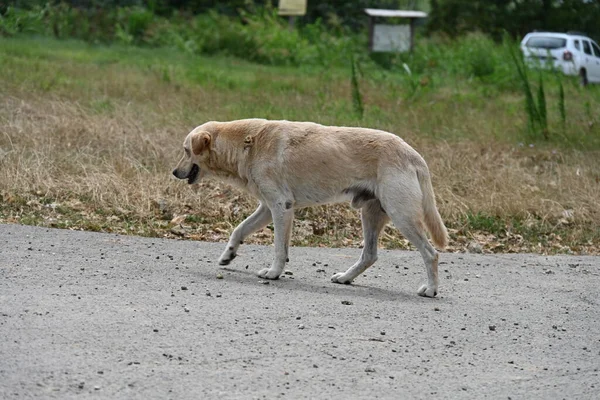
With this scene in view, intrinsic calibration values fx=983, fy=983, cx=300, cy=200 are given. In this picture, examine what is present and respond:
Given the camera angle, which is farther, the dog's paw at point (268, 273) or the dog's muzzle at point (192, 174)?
the dog's muzzle at point (192, 174)

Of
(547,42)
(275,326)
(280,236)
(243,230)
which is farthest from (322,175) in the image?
(547,42)

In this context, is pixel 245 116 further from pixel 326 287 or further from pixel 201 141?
pixel 326 287

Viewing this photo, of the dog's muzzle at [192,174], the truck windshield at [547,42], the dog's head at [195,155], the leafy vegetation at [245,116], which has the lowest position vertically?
the leafy vegetation at [245,116]

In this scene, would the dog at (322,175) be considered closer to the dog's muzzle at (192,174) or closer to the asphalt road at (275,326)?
the dog's muzzle at (192,174)

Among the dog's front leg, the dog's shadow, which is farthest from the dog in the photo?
the dog's shadow

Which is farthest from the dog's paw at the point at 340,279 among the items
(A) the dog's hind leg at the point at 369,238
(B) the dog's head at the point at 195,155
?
(B) the dog's head at the point at 195,155

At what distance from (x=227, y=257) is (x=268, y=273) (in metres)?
0.48

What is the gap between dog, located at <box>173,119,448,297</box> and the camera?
24.6 feet

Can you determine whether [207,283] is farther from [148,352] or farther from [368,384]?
[368,384]

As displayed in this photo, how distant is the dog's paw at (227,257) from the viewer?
8055 millimetres

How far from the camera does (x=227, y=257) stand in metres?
8.07

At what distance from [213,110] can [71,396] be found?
1074cm

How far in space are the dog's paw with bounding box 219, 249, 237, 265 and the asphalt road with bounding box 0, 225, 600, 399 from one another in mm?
85

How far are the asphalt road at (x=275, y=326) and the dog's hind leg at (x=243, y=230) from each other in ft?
0.41
